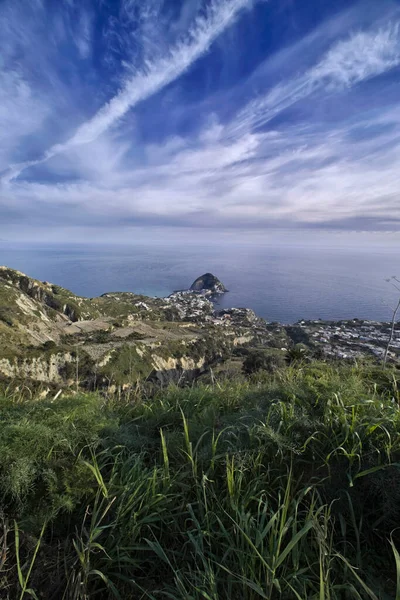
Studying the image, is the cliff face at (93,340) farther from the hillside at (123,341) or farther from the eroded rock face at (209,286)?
the eroded rock face at (209,286)

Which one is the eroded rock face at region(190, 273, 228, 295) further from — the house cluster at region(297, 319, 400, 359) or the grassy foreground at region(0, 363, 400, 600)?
the grassy foreground at region(0, 363, 400, 600)

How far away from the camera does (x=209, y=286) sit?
557 ft

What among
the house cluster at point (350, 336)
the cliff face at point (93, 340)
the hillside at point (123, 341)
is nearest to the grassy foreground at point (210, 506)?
the cliff face at point (93, 340)

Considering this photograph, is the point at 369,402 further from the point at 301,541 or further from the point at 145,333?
the point at 145,333

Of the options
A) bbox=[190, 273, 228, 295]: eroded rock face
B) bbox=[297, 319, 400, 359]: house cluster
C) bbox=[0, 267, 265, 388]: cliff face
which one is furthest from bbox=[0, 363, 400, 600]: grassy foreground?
bbox=[190, 273, 228, 295]: eroded rock face

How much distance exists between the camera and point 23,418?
7.44ft

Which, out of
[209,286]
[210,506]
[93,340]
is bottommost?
[93,340]

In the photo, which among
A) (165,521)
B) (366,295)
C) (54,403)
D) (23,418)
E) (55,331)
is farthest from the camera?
(366,295)

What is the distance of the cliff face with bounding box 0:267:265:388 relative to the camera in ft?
139

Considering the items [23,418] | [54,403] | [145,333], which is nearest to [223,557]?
[23,418]

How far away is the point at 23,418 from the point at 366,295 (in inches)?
5353

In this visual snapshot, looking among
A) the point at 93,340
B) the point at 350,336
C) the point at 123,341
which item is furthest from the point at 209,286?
the point at 93,340

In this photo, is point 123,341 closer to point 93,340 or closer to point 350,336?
point 93,340

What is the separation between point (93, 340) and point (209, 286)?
11629 cm
